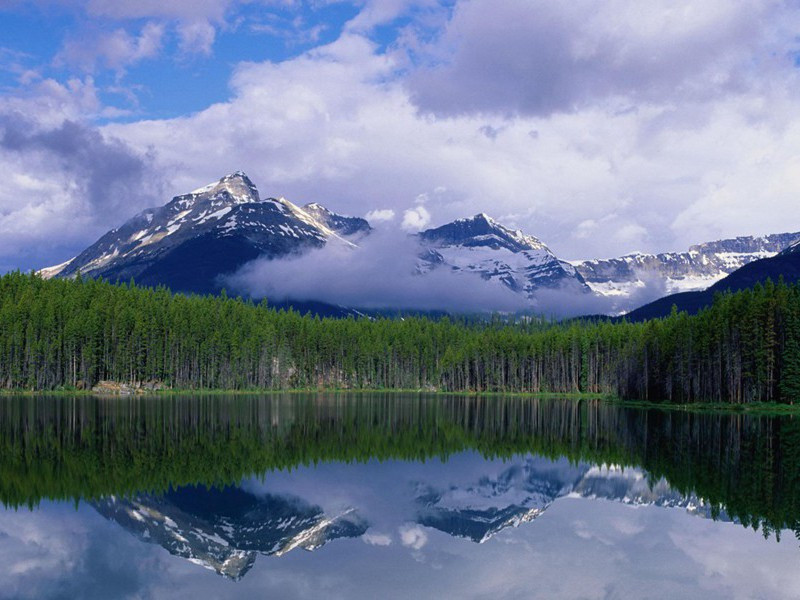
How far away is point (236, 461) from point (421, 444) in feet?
60.3

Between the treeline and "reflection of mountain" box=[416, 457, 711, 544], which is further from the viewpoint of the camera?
the treeline

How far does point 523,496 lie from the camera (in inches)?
1465

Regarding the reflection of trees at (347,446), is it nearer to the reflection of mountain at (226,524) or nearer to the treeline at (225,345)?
the reflection of mountain at (226,524)

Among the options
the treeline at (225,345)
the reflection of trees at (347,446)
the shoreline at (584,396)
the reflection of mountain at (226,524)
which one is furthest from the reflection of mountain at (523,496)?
the treeline at (225,345)

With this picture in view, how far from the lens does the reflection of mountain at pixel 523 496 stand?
31172 mm

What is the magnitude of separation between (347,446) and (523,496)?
22082 mm

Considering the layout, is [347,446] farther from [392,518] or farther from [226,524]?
[226,524]

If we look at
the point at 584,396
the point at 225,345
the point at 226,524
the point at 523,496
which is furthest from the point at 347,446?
the point at 584,396

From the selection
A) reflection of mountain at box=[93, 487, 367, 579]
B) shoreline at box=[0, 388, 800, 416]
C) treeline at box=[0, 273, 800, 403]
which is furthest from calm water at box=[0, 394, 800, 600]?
treeline at box=[0, 273, 800, 403]

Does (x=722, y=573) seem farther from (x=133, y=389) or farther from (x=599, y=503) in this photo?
(x=133, y=389)

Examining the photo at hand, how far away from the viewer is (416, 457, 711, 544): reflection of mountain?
31.2m

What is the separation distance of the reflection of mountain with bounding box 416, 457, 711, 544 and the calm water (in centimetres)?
16

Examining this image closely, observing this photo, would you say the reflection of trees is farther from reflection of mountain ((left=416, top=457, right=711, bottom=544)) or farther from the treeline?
the treeline

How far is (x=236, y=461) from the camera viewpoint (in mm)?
46094
